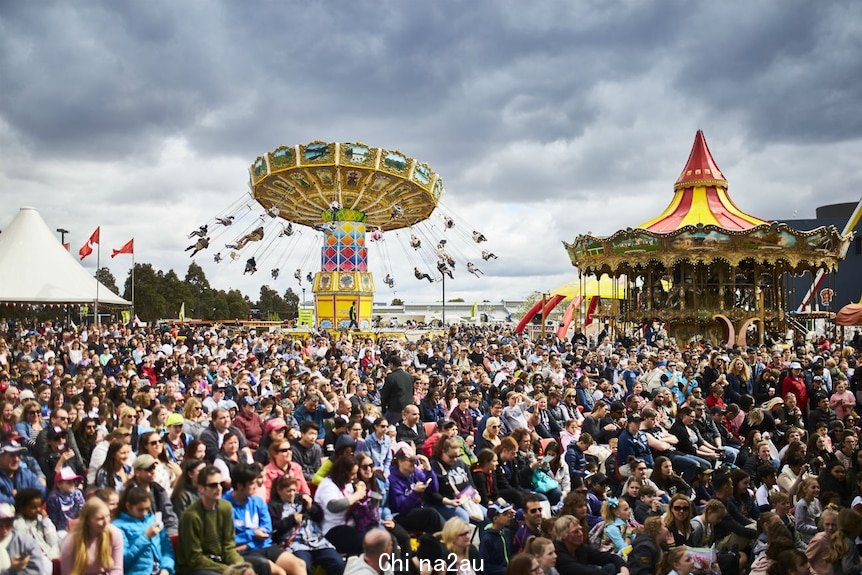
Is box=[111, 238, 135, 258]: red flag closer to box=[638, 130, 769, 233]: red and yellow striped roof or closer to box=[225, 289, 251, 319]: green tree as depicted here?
box=[638, 130, 769, 233]: red and yellow striped roof

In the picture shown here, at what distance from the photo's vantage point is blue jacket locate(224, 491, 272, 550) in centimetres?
478

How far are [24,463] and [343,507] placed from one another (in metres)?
2.59

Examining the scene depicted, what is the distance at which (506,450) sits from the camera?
267 inches

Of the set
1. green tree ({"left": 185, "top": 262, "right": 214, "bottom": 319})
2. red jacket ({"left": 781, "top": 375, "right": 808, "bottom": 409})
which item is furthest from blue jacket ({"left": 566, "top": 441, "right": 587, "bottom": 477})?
green tree ({"left": 185, "top": 262, "right": 214, "bottom": 319})

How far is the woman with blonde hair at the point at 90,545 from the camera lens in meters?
4.03

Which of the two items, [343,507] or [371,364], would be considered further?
[371,364]

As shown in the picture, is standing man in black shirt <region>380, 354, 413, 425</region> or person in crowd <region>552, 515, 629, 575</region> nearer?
person in crowd <region>552, 515, 629, 575</region>

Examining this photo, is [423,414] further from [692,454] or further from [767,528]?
[767,528]

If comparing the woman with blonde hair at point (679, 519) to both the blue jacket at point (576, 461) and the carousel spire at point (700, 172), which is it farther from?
the carousel spire at point (700, 172)

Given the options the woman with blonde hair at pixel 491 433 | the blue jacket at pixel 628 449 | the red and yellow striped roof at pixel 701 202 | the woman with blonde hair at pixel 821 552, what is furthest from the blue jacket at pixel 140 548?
the red and yellow striped roof at pixel 701 202

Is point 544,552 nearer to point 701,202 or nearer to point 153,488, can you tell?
point 153,488

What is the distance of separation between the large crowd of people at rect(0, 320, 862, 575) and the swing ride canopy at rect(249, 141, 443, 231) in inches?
743

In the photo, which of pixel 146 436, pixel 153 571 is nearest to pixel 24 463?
pixel 146 436

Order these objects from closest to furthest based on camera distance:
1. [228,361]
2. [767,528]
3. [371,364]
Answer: [767,528] → [228,361] → [371,364]
